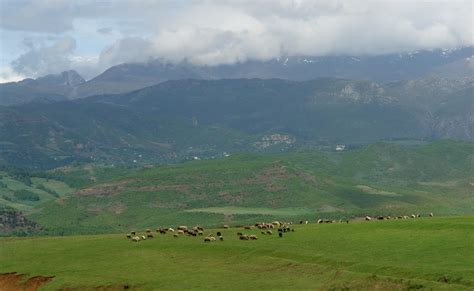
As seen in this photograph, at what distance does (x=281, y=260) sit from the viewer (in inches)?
4053

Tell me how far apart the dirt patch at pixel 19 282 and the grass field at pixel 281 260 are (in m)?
1.57

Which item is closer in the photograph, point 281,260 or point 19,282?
point 281,260

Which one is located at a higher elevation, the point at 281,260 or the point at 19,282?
the point at 281,260

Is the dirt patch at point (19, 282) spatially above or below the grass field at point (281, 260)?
below

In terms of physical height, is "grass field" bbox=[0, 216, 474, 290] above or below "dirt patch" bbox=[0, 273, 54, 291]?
above

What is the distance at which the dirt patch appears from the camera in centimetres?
10712

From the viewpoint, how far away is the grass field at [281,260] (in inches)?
3457

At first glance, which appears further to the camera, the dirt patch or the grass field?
the dirt patch

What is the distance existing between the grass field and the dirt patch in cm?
157

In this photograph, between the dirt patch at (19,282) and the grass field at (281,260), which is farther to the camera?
the dirt patch at (19,282)

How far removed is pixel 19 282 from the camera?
360ft

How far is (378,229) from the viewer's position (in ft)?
402

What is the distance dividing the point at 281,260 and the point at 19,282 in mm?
40003

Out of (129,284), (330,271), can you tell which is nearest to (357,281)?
(330,271)
